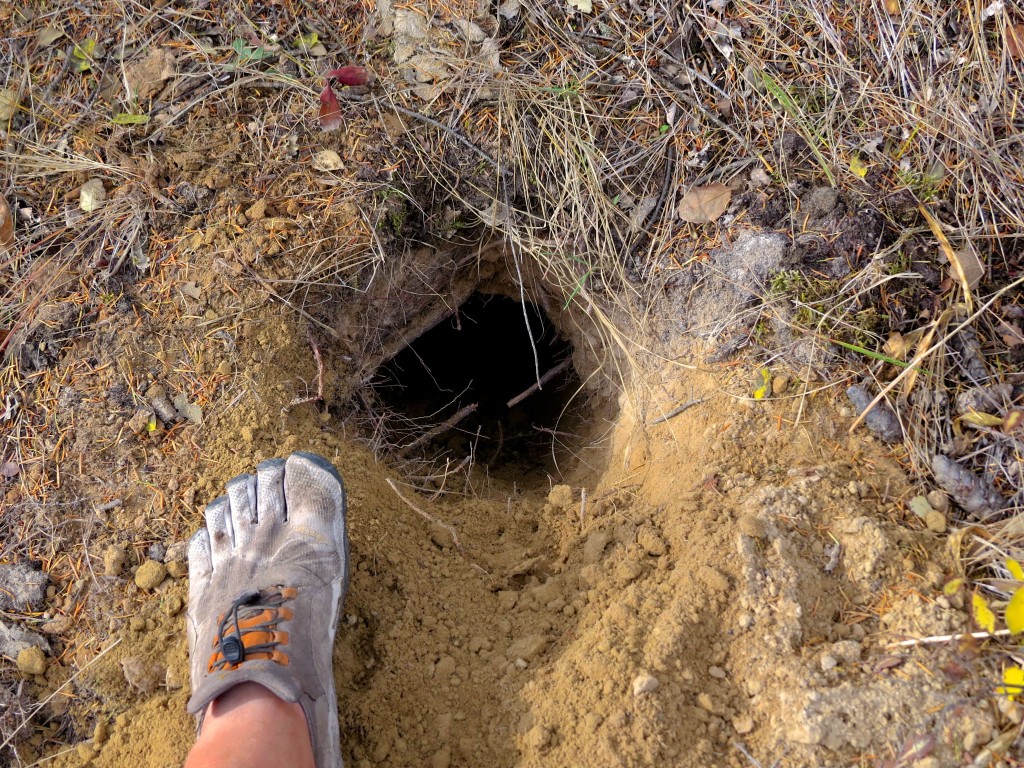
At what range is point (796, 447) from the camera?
2.15 m

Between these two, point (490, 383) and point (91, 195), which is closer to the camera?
point (91, 195)

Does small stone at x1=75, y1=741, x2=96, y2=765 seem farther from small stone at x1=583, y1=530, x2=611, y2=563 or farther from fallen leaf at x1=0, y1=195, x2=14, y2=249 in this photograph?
fallen leaf at x1=0, y1=195, x2=14, y2=249

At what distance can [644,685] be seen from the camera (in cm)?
177

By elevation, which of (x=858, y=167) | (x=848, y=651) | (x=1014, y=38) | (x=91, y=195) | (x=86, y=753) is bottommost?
A: (x=86, y=753)

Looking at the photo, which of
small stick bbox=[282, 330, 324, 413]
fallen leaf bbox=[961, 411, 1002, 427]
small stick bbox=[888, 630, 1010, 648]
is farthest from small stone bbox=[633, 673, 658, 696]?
small stick bbox=[282, 330, 324, 413]

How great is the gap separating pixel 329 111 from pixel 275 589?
5.62 ft

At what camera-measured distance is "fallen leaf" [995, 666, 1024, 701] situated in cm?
166

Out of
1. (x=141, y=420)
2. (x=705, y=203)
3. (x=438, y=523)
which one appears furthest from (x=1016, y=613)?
(x=141, y=420)

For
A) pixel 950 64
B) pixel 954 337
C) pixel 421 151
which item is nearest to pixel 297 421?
pixel 421 151

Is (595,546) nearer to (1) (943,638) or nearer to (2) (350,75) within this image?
(1) (943,638)

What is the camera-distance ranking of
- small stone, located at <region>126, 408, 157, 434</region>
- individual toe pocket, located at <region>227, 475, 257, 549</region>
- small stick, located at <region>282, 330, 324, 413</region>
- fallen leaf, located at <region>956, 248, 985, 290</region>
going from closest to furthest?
fallen leaf, located at <region>956, 248, 985, 290</region> < individual toe pocket, located at <region>227, 475, 257, 549</region> < small stone, located at <region>126, 408, 157, 434</region> < small stick, located at <region>282, 330, 324, 413</region>

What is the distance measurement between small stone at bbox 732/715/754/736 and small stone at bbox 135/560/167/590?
1.77 m

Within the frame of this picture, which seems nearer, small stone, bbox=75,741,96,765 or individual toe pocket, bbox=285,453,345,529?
small stone, bbox=75,741,96,765

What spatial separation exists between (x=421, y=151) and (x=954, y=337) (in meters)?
A: 1.92
